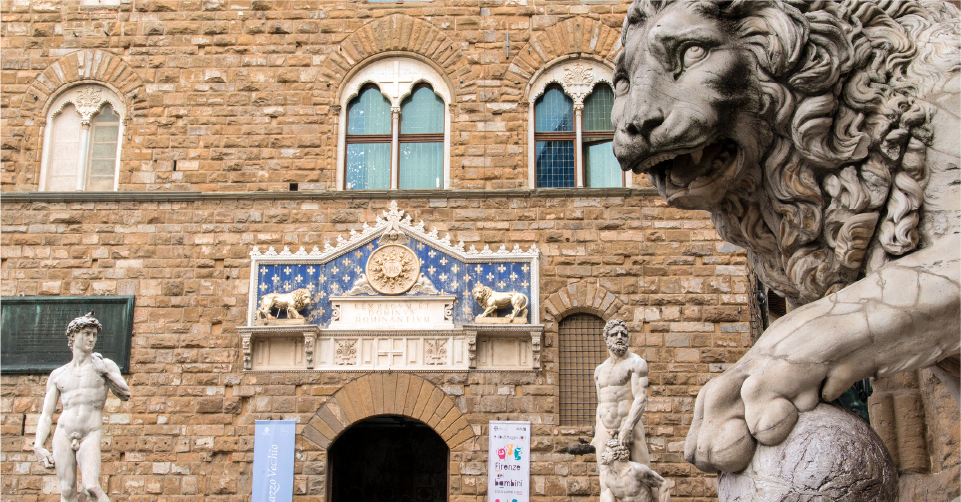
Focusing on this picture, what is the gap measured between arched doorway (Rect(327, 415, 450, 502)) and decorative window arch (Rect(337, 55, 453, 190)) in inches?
202

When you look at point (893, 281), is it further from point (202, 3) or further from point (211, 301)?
point (202, 3)

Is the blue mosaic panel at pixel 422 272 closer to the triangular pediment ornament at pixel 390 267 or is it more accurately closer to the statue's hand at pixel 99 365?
the triangular pediment ornament at pixel 390 267

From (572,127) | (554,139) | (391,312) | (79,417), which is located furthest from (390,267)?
(79,417)

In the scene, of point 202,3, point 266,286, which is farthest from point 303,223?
point 202,3

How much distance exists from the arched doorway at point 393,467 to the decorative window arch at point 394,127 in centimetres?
513

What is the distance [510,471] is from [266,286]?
13.7 feet

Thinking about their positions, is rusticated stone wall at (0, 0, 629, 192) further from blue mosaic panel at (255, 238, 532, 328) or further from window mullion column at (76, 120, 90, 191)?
blue mosaic panel at (255, 238, 532, 328)

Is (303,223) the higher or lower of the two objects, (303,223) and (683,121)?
the higher

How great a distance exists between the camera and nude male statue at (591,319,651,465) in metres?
9.15

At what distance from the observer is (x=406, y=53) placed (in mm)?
13336

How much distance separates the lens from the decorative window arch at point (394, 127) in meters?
13.1

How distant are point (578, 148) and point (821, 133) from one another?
1123 cm

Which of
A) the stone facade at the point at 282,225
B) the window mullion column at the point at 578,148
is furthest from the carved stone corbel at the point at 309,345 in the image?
the window mullion column at the point at 578,148

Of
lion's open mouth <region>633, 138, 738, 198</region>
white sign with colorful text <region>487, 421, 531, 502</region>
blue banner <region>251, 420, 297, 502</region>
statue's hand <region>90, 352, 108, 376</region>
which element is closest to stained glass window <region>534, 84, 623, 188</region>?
white sign with colorful text <region>487, 421, 531, 502</region>
